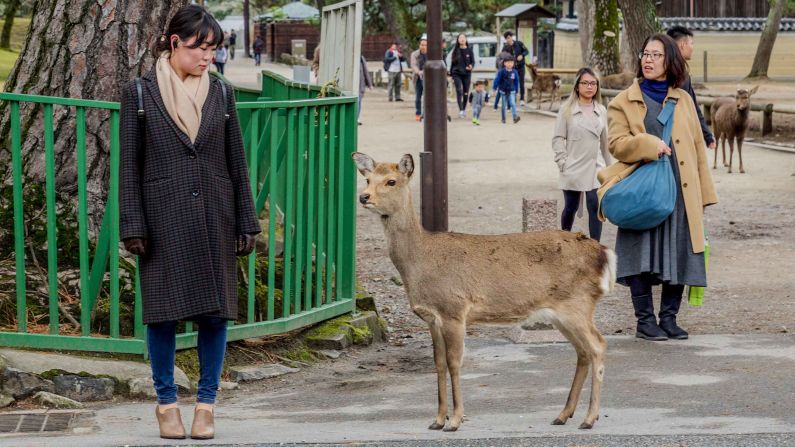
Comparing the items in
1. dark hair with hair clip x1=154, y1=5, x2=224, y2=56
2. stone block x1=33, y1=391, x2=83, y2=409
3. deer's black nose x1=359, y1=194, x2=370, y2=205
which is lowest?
stone block x1=33, y1=391, x2=83, y2=409

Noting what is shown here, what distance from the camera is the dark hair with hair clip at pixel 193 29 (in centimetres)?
546

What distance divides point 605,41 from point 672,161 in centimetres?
2566

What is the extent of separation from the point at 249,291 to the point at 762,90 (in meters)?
32.7

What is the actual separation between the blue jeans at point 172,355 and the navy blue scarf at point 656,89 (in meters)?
3.42

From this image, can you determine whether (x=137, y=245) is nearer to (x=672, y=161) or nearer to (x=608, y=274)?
(x=608, y=274)

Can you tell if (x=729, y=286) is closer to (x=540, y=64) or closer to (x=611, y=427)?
(x=611, y=427)

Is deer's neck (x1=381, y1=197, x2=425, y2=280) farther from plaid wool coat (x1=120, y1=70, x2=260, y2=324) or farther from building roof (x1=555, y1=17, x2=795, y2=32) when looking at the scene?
building roof (x1=555, y1=17, x2=795, y2=32)

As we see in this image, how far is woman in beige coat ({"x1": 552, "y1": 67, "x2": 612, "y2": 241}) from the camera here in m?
10.8

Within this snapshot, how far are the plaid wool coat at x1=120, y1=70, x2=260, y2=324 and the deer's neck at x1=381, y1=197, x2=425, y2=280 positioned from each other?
2.84ft

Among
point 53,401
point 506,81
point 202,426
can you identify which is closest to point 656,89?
point 202,426

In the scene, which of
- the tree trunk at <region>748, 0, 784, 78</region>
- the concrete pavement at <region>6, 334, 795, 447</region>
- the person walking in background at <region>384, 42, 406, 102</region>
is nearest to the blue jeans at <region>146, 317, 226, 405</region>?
the concrete pavement at <region>6, 334, 795, 447</region>

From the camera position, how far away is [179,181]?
5488 millimetres

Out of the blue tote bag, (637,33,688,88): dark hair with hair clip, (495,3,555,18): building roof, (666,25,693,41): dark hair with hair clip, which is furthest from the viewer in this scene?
(495,3,555,18): building roof

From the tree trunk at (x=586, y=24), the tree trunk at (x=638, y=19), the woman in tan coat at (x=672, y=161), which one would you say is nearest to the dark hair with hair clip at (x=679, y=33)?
the woman in tan coat at (x=672, y=161)
